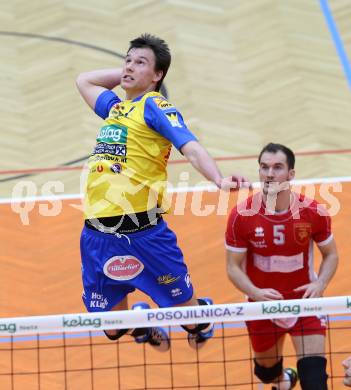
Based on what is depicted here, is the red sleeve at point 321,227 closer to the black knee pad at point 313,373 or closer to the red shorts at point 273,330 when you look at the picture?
the red shorts at point 273,330

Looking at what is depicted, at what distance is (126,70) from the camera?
8945mm

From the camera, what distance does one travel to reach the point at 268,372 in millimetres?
8805

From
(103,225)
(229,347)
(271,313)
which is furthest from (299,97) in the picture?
(271,313)

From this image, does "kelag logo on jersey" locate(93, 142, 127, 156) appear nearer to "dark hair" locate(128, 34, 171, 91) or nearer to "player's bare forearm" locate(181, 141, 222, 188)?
"dark hair" locate(128, 34, 171, 91)

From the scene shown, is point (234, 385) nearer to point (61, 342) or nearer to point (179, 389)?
point (179, 389)

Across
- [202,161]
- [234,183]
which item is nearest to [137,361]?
[202,161]

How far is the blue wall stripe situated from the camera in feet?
50.7

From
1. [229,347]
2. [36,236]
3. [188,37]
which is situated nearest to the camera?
[229,347]

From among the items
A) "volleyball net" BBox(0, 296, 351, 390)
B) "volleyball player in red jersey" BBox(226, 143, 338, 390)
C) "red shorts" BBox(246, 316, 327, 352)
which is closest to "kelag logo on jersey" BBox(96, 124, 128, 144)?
"volleyball player in red jersey" BBox(226, 143, 338, 390)

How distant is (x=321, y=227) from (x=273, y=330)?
0.88m

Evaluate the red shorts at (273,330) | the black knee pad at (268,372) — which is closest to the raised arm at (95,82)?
the red shorts at (273,330)

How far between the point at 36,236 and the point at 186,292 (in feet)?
11.3

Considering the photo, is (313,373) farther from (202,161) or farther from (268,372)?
(202,161)

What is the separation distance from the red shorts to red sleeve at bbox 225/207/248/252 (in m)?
0.59
